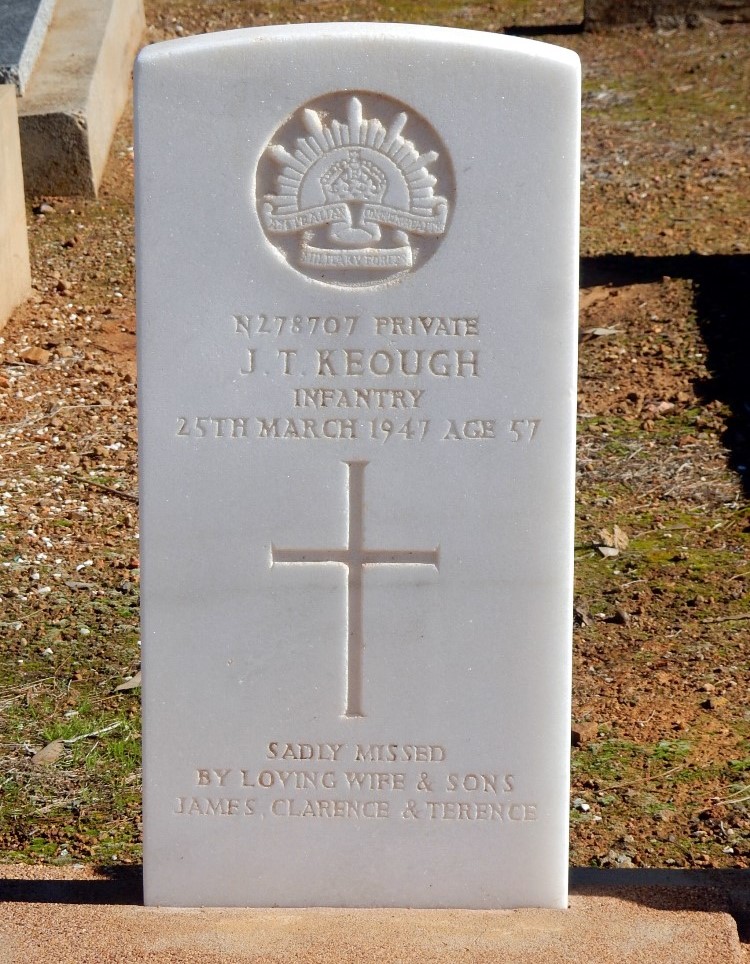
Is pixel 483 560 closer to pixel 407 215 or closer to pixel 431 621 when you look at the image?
pixel 431 621

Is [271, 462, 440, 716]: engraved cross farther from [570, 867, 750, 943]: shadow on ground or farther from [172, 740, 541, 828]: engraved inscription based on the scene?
[570, 867, 750, 943]: shadow on ground

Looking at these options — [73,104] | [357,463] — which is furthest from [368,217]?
[73,104]

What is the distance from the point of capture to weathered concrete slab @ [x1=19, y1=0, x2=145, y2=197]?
7.84m

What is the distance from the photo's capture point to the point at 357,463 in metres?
2.93

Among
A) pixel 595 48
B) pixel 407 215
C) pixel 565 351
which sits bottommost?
pixel 565 351

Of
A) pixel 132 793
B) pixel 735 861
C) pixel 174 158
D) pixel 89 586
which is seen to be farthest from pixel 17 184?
pixel 735 861

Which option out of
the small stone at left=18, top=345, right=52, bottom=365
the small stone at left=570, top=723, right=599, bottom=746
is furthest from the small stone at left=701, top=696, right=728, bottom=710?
the small stone at left=18, top=345, right=52, bottom=365

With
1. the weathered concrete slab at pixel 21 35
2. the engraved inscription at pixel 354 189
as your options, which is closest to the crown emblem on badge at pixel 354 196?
the engraved inscription at pixel 354 189

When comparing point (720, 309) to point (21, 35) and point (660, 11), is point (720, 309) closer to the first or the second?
point (21, 35)

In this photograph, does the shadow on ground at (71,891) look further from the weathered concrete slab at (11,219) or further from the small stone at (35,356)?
the weathered concrete slab at (11,219)

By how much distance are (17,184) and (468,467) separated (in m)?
4.75

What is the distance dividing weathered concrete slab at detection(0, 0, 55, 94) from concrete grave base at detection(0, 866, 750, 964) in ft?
19.7

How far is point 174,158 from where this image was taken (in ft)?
9.18

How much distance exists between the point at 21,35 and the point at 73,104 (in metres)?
0.92
